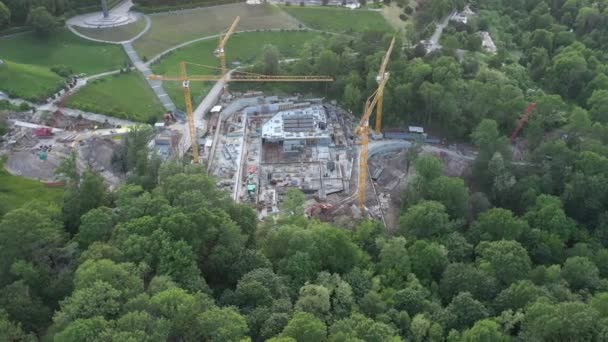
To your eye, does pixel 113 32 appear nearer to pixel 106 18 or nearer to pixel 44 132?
pixel 106 18

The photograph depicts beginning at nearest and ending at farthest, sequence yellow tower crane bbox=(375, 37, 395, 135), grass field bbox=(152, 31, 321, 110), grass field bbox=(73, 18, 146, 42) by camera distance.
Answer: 1. yellow tower crane bbox=(375, 37, 395, 135)
2. grass field bbox=(152, 31, 321, 110)
3. grass field bbox=(73, 18, 146, 42)

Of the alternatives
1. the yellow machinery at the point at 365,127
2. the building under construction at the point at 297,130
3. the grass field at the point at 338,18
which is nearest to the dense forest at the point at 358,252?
the yellow machinery at the point at 365,127

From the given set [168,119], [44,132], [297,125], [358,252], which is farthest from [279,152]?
[44,132]

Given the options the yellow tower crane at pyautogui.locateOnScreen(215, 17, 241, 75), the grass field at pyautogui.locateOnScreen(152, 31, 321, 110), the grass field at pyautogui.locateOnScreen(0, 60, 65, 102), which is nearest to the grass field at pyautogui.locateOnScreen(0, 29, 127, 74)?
the grass field at pyautogui.locateOnScreen(0, 60, 65, 102)

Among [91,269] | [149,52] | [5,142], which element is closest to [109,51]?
[149,52]

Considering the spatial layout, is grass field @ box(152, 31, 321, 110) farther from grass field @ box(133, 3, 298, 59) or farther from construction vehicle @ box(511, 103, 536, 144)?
construction vehicle @ box(511, 103, 536, 144)

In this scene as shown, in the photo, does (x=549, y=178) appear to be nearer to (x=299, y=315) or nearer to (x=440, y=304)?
(x=440, y=304)
